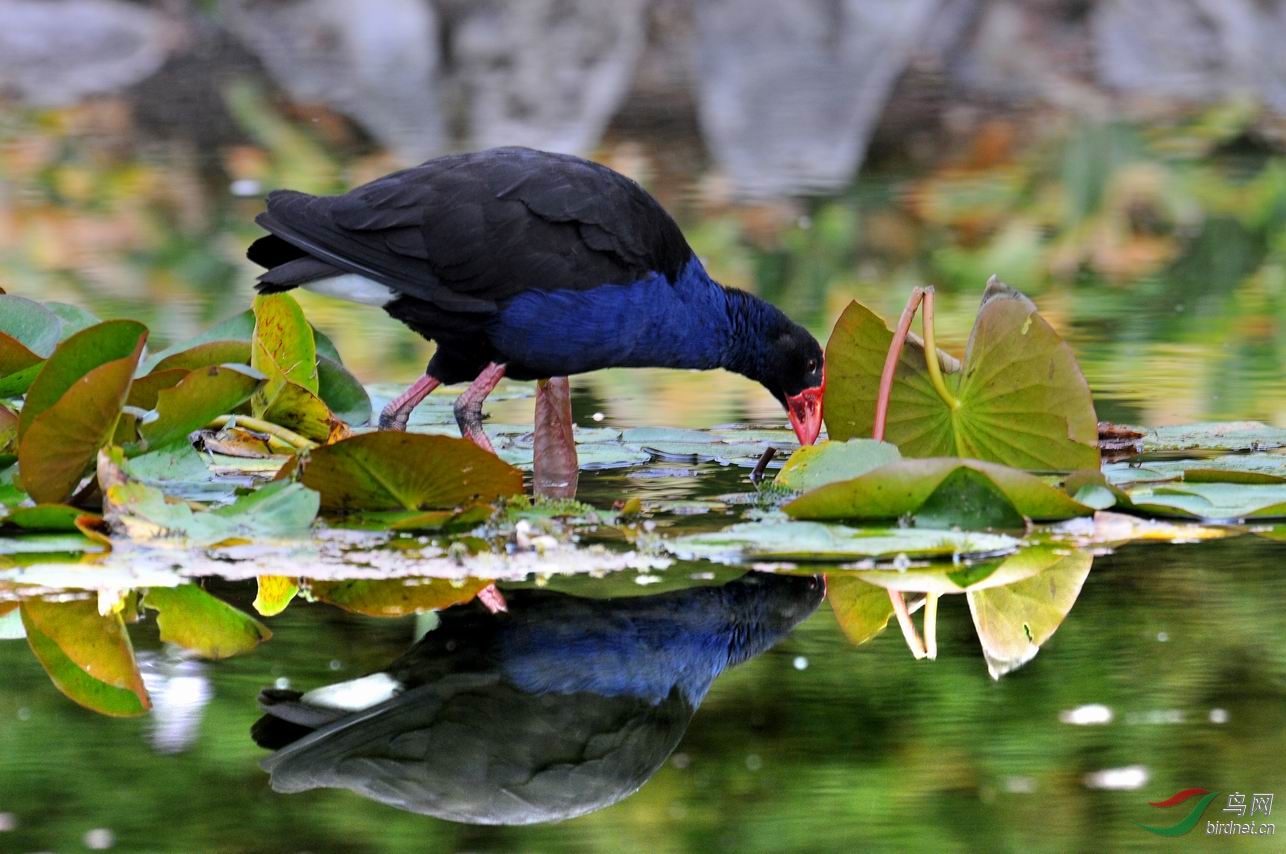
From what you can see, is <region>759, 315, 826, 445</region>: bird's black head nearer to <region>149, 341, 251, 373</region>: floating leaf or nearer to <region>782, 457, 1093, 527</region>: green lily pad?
<region>782, 457, 1093, 527</region>: green lily pad

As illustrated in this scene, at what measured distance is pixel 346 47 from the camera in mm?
11523

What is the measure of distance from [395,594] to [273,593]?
0.73ft

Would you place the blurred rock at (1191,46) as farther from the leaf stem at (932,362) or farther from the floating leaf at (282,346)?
the floating leaf at (282,346)

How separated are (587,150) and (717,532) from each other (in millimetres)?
6375

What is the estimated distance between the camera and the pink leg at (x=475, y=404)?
4117mm

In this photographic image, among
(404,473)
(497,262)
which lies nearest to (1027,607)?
(404,473)

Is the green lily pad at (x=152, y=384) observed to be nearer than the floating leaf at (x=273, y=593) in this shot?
No

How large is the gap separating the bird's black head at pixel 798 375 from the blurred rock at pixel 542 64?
524cm

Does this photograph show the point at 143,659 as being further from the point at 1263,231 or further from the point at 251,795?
the point at 1263,231

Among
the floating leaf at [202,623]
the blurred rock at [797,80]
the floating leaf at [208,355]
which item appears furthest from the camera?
the blurred rock at [797,80]

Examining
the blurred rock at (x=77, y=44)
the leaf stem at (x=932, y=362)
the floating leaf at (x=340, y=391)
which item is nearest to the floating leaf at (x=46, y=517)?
the floating leaf at (x=340, y=391)

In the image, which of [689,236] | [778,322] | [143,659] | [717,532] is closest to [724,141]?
[689,236]

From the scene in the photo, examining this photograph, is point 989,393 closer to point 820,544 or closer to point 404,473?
point 820,544

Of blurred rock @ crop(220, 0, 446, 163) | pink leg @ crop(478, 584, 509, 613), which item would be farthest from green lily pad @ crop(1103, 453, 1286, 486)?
blurred rock @ crop(220, 0, 446, 163)
